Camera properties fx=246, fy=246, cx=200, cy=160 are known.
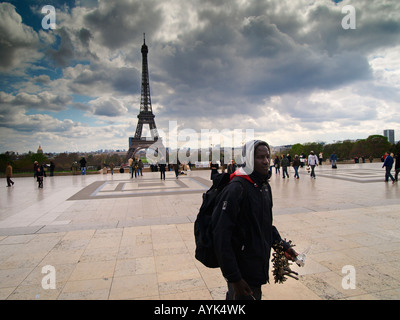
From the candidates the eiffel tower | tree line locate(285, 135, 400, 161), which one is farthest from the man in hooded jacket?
tree line locate(285, 135, 400, 161)

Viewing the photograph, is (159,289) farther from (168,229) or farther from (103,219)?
(103,219)

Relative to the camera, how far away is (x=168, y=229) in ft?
18.6

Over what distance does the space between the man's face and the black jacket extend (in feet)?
0.24

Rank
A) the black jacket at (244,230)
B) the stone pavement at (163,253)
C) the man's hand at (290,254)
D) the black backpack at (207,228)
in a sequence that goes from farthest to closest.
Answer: the stone pavement at (163,253) < the man's hand at (290,254) < the black backpack at (207,228) < the black jacket at (244,230)

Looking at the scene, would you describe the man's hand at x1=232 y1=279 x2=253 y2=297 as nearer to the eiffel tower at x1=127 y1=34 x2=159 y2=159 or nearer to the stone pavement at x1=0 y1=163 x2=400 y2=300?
the stone pavement at x1=0 y1=163 x2=400 y2=300

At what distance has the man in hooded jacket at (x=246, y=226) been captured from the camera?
5.46 ft

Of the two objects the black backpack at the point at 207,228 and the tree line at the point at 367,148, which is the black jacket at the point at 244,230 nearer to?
the black backpack at the point at 207,228

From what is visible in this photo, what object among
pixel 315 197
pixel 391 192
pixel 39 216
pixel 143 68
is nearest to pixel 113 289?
pixel 39 216

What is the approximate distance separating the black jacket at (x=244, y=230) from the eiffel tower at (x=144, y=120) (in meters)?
52.0

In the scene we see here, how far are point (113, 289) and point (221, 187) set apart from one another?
7.57 ft

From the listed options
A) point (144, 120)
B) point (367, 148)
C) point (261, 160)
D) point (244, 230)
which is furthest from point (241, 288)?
point (367, 148)

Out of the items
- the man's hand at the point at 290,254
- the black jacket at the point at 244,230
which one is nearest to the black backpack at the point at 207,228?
the black jacket at the point at 244,230

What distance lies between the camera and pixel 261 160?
6.64 feet

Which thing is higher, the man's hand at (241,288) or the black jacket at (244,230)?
the black jacket at (244,230)
